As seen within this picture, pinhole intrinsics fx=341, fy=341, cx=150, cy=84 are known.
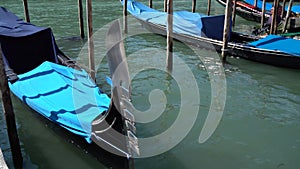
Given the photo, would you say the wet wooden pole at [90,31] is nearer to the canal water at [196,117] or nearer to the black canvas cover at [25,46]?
the canal water at [196,117]

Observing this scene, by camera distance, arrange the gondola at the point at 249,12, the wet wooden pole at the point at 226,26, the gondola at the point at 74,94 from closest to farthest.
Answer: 1. the gondola at the point at 74,94
2. the wet wooden pole at the point at 226,26
3. the gondola at the point at 249,12

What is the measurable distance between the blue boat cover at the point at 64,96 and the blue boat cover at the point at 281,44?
4.64 m

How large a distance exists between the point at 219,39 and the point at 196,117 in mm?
4096

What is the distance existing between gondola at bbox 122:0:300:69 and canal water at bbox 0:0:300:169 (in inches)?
8.4

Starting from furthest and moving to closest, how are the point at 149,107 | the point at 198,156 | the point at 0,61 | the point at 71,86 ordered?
1. the point at 149,107
2. the point at 71,86
3. the point at 198,156
4. the point at 0,61

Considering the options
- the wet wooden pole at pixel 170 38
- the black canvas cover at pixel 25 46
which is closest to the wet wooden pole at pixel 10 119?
the black canvas cover at pixel 25 46

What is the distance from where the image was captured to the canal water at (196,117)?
4728mm

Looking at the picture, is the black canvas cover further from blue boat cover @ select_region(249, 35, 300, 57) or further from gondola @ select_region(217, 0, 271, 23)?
gondola @ select_region(217, 0, 271, 23)

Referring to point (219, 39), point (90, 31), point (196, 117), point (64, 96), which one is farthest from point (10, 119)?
point (219, 39)

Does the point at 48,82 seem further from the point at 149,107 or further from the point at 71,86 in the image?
the point at 149,107

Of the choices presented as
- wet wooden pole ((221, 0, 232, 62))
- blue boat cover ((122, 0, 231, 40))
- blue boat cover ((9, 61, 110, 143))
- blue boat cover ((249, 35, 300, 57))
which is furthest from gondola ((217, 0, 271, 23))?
blue boat cover ((9, 61, 110, 143))

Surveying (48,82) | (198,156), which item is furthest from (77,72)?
(198,156)

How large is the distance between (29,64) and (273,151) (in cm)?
475

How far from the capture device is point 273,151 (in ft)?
16.3
